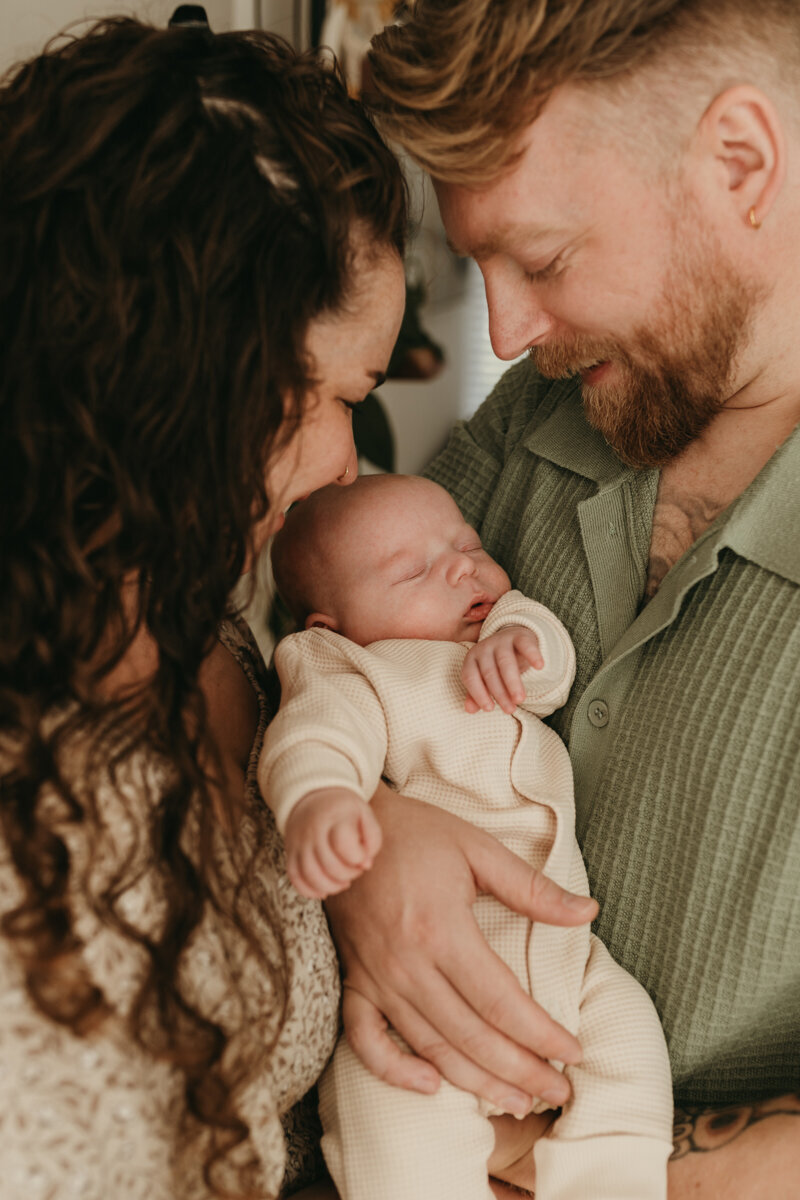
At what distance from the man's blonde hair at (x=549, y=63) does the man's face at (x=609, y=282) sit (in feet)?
0.13

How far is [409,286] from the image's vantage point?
11.9ft

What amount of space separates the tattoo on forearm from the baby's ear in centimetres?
85

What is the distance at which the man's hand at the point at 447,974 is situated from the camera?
1127 millimetres

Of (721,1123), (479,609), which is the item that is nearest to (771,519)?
(479,609)

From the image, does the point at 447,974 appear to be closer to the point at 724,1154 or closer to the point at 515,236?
the point at 724,1154

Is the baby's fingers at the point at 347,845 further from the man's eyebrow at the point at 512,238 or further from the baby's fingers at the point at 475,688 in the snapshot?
the man's eyebrow at the point at 512,238

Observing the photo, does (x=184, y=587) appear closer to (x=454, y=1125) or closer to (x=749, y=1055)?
(x=454, y=1125)

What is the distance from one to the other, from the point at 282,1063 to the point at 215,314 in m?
0.83

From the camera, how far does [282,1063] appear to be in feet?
3.66

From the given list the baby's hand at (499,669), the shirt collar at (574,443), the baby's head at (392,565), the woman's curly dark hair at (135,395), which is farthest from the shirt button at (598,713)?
the woman's curly dark hair at (135,395)

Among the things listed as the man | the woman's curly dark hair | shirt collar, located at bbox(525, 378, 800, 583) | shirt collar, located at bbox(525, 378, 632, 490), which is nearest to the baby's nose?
the man

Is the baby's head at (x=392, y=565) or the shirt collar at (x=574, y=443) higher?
the shirt collar at (x=574, y=443)

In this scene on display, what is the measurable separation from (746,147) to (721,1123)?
125 cm

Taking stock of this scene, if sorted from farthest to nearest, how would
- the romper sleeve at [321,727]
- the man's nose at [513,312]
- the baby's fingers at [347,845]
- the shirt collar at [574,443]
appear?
the shirt collar at [574,443]
the man's nose at [513,312]
the romper sleeve at [321,727]
the baby's fingers at [347,845]
